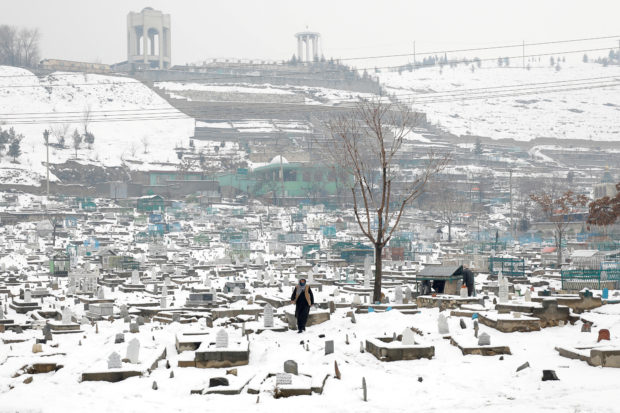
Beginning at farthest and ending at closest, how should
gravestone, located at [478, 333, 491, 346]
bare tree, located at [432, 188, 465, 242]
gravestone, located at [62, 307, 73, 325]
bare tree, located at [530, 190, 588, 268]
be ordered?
bare tree, located at [432, 188, 465, 242] < bare tree, located at [530, 190, 588, 268] < gravestone, located at [62, 307, 73, 325] < gravestone, located at [478, 333, 491, 346]

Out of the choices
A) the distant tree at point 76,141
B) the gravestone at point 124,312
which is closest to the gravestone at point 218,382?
the gravestone at point 124,312

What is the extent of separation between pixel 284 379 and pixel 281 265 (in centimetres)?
2662

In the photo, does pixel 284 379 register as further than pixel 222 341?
No

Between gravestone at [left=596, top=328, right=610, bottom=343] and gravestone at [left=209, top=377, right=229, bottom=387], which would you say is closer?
gravestone at [left=209, top=377, right=229, bottom=387]

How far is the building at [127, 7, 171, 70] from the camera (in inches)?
6900

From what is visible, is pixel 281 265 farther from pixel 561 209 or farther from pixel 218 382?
pixel 218 382

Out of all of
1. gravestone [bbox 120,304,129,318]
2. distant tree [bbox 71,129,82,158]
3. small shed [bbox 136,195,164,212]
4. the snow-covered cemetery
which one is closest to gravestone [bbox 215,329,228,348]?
the snow-covered cemetery

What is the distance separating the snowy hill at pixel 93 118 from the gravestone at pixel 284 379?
252 feet

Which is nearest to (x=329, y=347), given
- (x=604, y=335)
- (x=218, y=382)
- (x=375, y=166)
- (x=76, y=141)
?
(x=218, y=382)

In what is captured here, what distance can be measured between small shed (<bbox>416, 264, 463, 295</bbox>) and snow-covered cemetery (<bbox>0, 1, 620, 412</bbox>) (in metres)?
0.07

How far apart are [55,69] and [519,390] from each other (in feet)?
480

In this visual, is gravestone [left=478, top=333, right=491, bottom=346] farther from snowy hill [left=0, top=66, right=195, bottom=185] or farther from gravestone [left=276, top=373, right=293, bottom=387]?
snowy hill [left=0, top=66, right=195, bottom=185]

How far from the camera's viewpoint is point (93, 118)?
12312 cm

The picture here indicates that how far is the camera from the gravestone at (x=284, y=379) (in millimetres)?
12016
